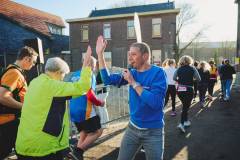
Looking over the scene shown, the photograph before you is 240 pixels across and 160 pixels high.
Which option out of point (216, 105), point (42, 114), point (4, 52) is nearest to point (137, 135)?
point (42, 114)

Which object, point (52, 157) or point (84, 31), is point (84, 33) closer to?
point (84, 31)

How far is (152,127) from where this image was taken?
11.7 ft

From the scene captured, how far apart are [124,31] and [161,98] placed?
29.6 m

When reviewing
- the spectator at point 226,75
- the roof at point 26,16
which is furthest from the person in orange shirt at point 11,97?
the roof at point 26,16

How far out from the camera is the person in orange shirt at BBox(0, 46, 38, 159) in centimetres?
413

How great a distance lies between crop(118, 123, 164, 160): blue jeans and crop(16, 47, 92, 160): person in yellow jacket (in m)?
0.80

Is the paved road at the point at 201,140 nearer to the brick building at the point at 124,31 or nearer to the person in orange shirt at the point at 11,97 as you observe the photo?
the person in orange shirt at the point at 11,97

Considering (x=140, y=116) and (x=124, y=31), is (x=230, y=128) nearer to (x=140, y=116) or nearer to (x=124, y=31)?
(x=140, y=116)

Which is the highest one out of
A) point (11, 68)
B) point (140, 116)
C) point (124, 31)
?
point (124, 31)

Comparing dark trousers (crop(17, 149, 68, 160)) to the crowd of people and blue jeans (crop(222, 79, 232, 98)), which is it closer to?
the crowd of people

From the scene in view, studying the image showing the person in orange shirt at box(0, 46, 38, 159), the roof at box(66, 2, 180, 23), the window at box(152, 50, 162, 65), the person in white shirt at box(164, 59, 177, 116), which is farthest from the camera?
the roof at box(66, 2, 180, 23)

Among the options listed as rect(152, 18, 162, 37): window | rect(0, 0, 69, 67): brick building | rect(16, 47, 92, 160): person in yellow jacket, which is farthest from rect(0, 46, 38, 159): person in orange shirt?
rect(152, 18, 162, 37): window

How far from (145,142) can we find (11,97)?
1.88 meters

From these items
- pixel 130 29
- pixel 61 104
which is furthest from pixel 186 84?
pixel 130 29
